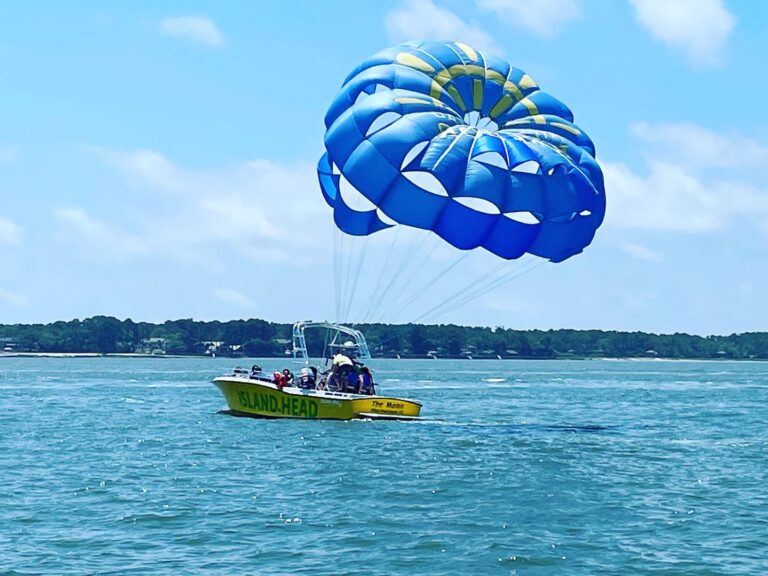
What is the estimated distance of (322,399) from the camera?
103 ft

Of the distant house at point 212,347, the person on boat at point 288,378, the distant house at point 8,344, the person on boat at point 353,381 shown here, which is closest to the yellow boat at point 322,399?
the person on boat at point 353,381

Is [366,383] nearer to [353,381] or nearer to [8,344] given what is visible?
[353,381]

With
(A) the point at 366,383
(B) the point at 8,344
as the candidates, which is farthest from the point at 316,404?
(B) the point at 8,344

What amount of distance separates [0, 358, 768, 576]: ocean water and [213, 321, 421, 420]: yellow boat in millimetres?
421

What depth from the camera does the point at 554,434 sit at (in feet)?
103

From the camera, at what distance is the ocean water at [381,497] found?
1512 cm

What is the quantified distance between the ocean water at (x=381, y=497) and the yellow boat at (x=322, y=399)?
1.38 feet

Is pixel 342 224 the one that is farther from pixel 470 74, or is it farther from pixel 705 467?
pixel 705 467

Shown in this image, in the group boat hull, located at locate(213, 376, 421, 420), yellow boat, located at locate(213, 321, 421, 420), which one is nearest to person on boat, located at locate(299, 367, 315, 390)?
yellow boat, located at locate(213, 321, 421, 420)

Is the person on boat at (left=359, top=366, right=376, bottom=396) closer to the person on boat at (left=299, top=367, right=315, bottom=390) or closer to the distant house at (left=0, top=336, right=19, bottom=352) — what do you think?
the person on boat at (left=299, top=367, right=315, bottom=390)

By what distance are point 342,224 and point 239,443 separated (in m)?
6.24

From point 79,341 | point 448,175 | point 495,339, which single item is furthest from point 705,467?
point 79,341

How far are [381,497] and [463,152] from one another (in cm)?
875

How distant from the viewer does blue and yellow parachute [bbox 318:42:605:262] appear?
25.3 metres
